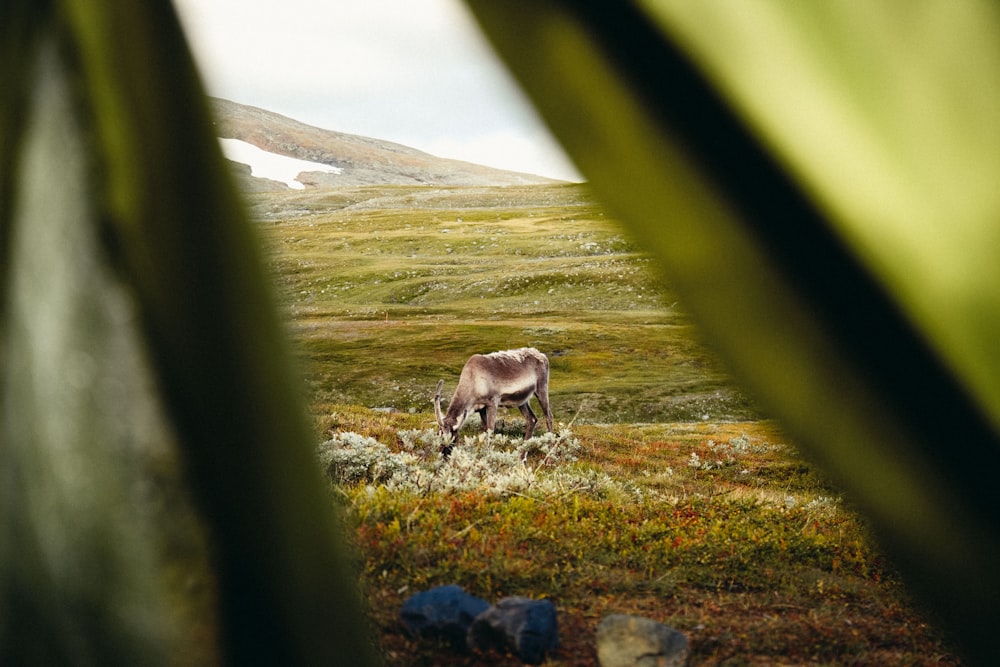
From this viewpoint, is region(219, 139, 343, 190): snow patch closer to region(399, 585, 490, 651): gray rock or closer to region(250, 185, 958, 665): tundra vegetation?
region(250, 185, 958, 665): tundra vegetation

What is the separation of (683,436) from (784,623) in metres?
9.18

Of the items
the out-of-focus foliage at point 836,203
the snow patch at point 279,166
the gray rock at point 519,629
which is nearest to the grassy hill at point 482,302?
the out-of-focus foliage at point 836,203

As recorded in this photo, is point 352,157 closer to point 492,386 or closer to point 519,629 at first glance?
point 492,386

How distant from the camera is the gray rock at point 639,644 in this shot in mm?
4559

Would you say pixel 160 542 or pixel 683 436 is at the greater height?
pixel 160 542

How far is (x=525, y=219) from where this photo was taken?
63156 millimetres

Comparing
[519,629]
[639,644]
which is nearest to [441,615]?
[519,629]

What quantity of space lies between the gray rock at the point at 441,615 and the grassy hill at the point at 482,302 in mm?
1524

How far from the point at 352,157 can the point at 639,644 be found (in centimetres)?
11108

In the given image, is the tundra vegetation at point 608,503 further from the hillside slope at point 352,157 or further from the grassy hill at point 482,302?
the hillside slope at point 352,157

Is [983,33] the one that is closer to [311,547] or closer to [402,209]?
[311,547]

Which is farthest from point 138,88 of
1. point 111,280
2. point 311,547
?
point 311,547

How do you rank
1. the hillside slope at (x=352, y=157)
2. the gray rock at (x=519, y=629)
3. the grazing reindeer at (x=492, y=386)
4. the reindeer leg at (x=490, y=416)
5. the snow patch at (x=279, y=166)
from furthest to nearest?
the hillside slope at (x=352, y=157)
the snow patch at (x=279, y=166)
the reindeer leg at (x=490, y=416)
the grazing reindeer at (x=492, y=386)
the gray rock at (x=519, y=629)

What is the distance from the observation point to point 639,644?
4566 mm
